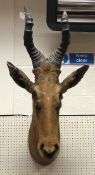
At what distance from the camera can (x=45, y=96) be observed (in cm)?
158

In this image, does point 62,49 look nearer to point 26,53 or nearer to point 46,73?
point 46,73

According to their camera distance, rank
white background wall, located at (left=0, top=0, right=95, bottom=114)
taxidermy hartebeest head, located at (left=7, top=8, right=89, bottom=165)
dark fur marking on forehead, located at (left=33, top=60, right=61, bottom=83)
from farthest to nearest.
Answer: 1. white background wall, located at (left=0, top=0, right=95, bottom=114)
2. dark fur marking on forehead, located at (left=33, top=60, right=61, bottom=83)
3. taxidermy hartebeest head, located at (left=7, top=8, right=89, bottom=165)

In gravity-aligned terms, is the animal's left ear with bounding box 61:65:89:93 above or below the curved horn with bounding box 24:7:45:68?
below

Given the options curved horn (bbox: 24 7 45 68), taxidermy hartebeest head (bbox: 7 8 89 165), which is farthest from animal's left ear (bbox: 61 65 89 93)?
curved horn (bbox: 24 7 45 68)

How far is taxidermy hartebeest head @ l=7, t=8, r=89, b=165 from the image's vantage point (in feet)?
4.99

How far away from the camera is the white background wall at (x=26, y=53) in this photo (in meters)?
2.44

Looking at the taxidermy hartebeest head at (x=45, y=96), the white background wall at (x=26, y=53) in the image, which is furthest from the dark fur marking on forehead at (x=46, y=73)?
the white background wall at (x=26, y=53)

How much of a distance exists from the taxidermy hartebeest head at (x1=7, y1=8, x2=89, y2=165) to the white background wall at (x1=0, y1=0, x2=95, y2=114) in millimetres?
625

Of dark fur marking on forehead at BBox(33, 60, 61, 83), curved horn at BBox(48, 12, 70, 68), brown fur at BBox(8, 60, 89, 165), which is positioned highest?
curved horn at BBox(48, 12, 70, 68)

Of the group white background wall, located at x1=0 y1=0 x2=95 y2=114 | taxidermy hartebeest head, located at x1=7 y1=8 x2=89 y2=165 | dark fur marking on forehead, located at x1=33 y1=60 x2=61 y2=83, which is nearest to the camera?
taxidermy hartebeest head, located at x1=7 y1=8 x2=89 y2=165

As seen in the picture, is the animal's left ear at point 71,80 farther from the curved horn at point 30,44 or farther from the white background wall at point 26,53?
the white background wall at point 26,53

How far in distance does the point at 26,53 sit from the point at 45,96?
926 mm

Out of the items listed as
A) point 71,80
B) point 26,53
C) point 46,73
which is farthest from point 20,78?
point 26,53

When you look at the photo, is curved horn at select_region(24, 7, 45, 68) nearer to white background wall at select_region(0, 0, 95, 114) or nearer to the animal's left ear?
the animal's left ear
